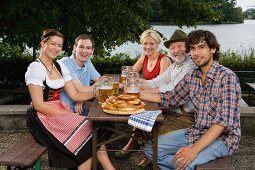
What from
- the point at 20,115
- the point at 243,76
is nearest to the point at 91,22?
the point at 20,115

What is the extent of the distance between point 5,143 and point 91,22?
2.92 m

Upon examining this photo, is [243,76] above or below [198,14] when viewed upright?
below

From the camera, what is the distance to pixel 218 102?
3148 millimetres

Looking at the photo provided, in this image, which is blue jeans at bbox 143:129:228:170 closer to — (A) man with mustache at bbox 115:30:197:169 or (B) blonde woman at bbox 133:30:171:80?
(A) man with mustache at bbox 115:30:197:169

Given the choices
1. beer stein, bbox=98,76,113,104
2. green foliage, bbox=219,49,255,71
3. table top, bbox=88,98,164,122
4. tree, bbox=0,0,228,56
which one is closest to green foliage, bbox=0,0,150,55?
tree, bbox=0,0,228,56

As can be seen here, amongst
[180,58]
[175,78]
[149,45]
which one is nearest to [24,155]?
[175,78]

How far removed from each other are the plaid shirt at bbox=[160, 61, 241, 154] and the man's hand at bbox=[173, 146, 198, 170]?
253 millimetres

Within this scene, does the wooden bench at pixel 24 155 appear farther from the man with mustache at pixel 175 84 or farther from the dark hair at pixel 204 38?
the dark hair at pixel 204 38

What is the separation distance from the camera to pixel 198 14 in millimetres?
9062

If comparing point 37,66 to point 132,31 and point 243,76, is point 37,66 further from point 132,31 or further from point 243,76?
point 243,76

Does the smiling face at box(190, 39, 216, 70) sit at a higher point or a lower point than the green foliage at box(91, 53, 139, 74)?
higher

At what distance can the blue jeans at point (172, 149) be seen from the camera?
3145 mm

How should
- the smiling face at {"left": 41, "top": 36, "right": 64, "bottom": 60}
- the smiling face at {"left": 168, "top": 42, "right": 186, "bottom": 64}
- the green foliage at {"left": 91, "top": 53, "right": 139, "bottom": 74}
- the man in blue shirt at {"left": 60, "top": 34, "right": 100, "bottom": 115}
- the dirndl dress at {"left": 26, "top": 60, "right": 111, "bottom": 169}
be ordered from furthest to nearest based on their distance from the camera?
the green foliage at {"left": 91, "top": 53, "right": 139, "bottom": 74} < the smiling face at {"left": 168, "top": 42, "right": 186, "bottom": 64} < the man in blue shirt at {"left": 60, "top": 34, "right": 100, "bottom": 115} < the smiling face at {"left": 41, "top": 36, "right": 64, "bottom": 60} < the dirndl dress at {"left": 26, "top": 60, "right": 111, "bottom": 169}

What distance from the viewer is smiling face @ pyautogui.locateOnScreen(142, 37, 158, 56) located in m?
5.07
